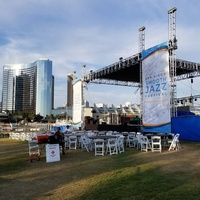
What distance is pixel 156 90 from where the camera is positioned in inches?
704

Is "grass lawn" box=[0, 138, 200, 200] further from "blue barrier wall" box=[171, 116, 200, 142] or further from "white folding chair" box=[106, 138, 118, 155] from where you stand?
"blue barrier wall" box=[171, 116, 200, 142]

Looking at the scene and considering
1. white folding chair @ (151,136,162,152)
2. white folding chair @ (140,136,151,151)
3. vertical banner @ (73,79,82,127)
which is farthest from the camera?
vertical banner @ (73,79,82,127)

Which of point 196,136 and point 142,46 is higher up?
point 142,46

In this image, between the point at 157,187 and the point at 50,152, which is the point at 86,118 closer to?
the point at 50,152

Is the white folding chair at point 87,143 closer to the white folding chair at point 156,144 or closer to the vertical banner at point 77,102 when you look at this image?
the white folding chair at point 156,144

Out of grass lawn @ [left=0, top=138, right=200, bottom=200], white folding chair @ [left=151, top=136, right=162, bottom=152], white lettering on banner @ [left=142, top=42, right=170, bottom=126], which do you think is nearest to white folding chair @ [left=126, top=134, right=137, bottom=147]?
white folding chair @ [left=151, top=136, right=162, bottom=152]

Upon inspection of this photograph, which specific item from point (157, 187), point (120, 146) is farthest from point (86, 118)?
point (157, 187)

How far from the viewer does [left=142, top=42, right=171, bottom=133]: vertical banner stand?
16984mm

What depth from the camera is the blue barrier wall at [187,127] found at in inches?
666

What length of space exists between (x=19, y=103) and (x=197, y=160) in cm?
12404

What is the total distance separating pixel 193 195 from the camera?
197 inches

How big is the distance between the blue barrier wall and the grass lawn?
8106mm

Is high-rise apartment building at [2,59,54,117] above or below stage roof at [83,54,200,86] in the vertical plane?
above

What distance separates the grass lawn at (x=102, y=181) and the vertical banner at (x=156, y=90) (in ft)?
26.1
